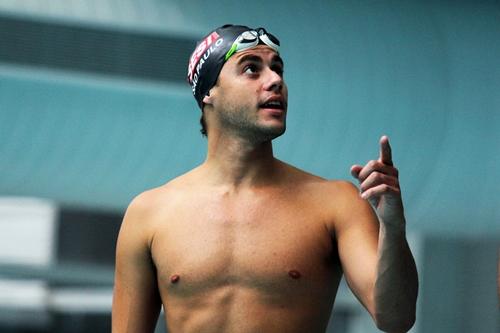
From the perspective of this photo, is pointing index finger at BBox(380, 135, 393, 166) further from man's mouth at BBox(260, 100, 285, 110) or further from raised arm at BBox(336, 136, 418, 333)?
man's mouth at BBox(260, 100, 285, 110)

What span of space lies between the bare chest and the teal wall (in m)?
3.32

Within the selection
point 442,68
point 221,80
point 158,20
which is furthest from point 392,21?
point 221,80

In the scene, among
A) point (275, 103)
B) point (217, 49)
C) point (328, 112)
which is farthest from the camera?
point (328, 112)

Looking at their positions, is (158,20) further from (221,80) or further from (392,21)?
(221,80)

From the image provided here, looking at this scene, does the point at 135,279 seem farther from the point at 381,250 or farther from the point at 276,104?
the point at 381,250

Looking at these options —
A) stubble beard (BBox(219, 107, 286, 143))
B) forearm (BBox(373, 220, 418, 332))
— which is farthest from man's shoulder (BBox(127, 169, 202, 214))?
forearm (BBox(373, 220, 418, 332))

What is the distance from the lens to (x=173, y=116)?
24.3 feet

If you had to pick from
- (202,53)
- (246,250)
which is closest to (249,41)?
(202,53)

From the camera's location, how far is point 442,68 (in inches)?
297

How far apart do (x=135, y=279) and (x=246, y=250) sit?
1.25 ft

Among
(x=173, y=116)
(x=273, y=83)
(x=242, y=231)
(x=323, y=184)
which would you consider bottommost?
(x=242, y=231)

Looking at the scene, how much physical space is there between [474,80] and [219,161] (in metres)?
3.80

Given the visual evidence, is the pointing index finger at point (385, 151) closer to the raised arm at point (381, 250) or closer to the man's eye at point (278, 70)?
the raised arm at point (381, 250)

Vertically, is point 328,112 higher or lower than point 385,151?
higher
